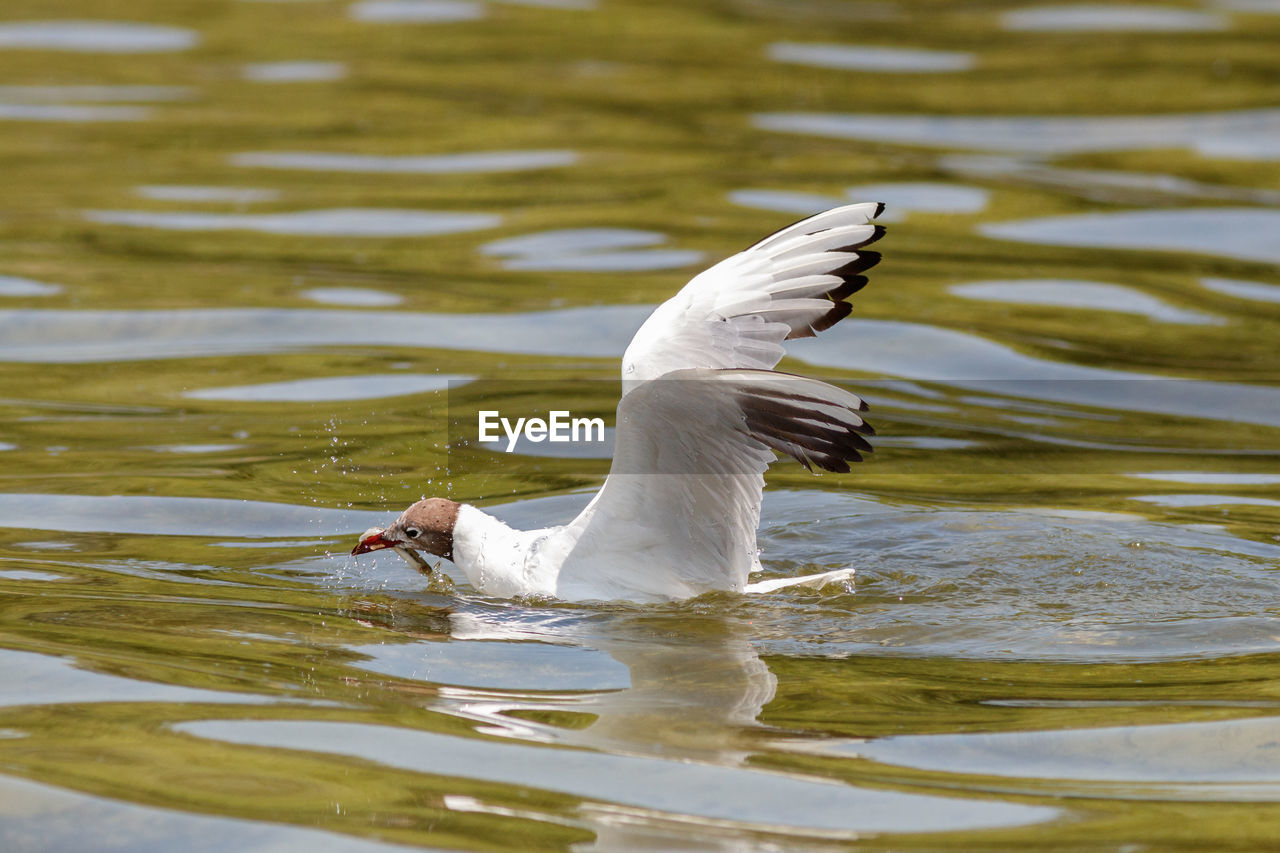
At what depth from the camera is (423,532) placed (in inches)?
296

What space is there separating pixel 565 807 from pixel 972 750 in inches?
51.3

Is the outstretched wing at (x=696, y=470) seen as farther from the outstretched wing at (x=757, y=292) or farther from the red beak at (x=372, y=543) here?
the red beak at (x=372, y=543)

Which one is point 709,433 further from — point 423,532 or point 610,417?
point 610,417

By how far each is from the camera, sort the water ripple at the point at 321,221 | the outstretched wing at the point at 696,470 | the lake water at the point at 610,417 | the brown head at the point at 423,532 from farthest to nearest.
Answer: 1. the water ripple at the point at 321,221
2. the brown head at the point at 423,532
3. the outstretched wing at the point at 696,470
4. the lake water at the point at 610,417

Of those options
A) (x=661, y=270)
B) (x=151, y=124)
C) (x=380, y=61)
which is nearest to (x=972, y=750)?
(x=661, y=270)

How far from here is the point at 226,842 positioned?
4793 millimetres

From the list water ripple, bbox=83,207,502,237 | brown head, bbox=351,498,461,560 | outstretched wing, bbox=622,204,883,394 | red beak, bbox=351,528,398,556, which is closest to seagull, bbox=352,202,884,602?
outstretched wing, bbox=622,204,883,394

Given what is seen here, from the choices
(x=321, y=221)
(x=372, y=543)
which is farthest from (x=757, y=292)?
(x=321, y=221)

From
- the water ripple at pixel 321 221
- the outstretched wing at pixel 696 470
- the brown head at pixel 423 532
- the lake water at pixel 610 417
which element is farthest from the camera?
the water ripple at pixel 321 221

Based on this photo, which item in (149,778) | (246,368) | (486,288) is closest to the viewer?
(149,778)

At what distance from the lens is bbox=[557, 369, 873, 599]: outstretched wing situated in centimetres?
640

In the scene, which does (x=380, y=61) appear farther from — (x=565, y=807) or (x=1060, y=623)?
(x=565, y=807)

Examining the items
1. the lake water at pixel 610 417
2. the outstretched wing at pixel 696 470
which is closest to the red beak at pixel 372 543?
the lake water at pixel 610 417

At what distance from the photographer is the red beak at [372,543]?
24.6 feet
